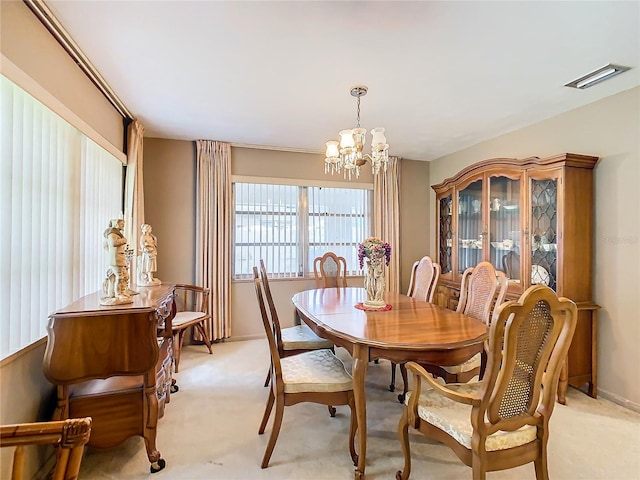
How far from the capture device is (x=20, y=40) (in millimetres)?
1644

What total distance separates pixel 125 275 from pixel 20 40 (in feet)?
4.41

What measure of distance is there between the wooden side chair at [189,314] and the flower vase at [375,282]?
189 centimetres

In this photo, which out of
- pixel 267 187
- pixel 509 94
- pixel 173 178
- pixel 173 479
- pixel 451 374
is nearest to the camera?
pixel 173 479

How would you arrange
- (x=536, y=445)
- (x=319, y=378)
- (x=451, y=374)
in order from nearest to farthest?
(x=536, y=445), (x=319, y=378), (x=451, y=374)

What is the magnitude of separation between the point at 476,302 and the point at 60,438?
2555mm

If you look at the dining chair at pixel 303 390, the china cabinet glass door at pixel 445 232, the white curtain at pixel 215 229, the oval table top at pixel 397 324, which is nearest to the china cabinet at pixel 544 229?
the china cabinet glass door at pixel 445 232

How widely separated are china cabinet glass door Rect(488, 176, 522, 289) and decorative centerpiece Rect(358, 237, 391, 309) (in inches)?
61.6

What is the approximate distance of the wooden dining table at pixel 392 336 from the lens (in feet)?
5.57

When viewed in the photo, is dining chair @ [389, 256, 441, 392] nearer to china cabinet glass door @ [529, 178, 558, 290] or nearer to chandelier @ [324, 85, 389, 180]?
china cabinet glass door @ [529, 178, 558, 290]

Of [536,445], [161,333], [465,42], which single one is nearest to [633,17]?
[465,42]

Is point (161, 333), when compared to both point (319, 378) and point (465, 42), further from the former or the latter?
point (465, 42)

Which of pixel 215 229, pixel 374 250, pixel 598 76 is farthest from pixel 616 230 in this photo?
pixel 215 229

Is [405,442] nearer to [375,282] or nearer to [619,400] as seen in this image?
[375,282]

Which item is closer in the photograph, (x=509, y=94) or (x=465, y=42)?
(x=465, y=42)
